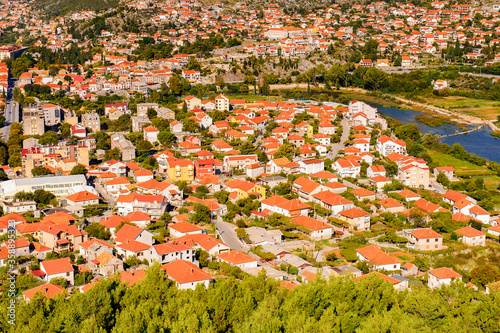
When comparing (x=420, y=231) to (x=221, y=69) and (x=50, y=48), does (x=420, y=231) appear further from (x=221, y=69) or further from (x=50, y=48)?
(x=50, y=48)

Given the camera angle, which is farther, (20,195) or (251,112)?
(251,112)

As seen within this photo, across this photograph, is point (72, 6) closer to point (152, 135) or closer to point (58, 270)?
point (152, 135)

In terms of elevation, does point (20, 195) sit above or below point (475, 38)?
below

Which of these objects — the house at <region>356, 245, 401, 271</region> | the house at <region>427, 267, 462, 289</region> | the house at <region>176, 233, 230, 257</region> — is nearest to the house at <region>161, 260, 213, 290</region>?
the house at <region>176, 233, 230, 257</region>

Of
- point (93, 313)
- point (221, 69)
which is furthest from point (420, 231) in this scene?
A: point (221, 69)

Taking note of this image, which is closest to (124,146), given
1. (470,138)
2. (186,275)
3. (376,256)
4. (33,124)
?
(33,124)

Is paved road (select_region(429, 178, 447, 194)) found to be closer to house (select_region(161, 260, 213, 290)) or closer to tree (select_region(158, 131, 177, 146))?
tree (select_region(158, 131, 177, 146))

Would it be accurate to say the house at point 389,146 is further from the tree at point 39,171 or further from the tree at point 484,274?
the tree at point 39,171

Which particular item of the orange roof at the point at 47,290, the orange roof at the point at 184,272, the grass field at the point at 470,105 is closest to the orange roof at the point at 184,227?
the orange roof at the point at 184,272
